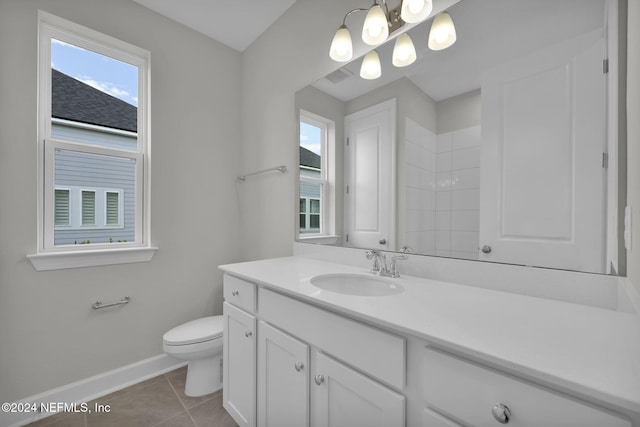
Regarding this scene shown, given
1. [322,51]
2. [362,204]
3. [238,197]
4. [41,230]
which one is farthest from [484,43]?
[41,230]

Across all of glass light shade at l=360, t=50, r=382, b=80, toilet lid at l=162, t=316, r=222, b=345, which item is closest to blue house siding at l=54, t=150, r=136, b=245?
toilet lid at l=162, t=316, r=222, b=345

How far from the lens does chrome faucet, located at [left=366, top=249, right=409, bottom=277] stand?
1.21m

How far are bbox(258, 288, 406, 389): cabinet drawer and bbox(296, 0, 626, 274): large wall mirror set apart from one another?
566 mm

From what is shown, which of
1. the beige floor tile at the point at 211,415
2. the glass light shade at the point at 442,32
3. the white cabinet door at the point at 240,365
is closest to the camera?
the glass light shade at the point at 442,32

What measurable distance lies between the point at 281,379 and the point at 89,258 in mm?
1509

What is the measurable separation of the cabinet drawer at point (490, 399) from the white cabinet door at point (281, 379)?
468mm

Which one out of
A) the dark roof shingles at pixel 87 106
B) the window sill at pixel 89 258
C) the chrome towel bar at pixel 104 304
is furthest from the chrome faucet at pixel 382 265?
the dark roof shingles at pixel 87 106

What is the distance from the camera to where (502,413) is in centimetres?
53

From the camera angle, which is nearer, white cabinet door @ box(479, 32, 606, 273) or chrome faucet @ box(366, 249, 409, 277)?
white cabinet door @ box(479, 32, 606, 273)

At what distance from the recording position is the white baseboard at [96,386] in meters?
1.48

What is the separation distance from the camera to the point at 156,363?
1.95m

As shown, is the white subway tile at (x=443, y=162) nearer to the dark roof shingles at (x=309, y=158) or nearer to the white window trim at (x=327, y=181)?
the white window trim at (x=327, y=181)

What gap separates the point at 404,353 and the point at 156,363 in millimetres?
2026

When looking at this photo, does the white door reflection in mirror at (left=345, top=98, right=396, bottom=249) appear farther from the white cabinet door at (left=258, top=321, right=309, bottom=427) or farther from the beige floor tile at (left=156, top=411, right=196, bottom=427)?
the beige floor tile at (left=156, top=411, right=196, bottom=427)
